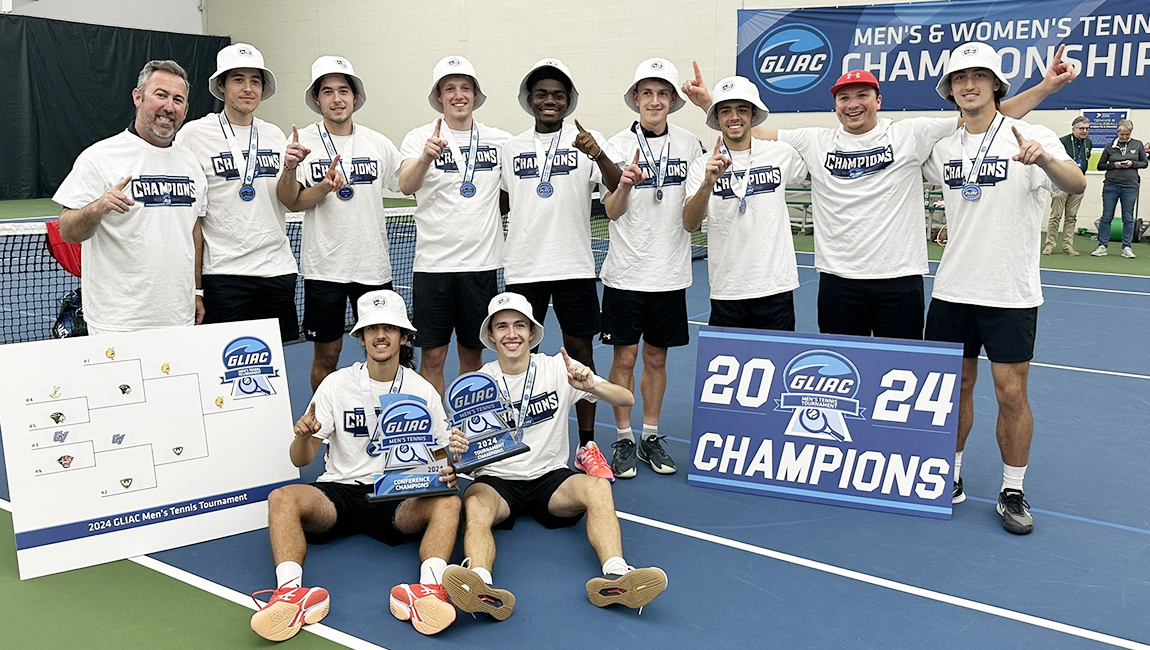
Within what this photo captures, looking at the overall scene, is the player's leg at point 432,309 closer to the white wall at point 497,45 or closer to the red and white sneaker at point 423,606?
the red and white sneaker at point 423,606

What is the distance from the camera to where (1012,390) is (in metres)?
4.79

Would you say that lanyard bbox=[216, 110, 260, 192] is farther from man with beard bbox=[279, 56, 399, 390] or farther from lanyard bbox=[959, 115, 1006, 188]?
lanyard bbox=[959, 115, 1006, 188]

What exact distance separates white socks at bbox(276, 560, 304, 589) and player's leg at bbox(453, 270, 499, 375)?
1951 millimetres

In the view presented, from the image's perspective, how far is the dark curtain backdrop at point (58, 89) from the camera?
2197 cm

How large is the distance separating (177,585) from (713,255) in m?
3.46

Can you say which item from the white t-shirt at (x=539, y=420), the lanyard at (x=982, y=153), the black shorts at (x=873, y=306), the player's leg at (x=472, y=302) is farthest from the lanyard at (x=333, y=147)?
the lanyard at (x=982, y=153)

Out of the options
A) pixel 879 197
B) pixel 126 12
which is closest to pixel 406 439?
pixel 879 197

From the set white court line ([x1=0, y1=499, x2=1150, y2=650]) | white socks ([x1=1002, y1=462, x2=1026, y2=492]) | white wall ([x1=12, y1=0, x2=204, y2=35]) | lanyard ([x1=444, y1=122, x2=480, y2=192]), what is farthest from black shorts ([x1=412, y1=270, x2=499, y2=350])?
white wall ([x1=12, y1=0, x2=204, y2=35])

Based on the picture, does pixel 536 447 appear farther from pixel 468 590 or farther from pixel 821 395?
pixel 821 395

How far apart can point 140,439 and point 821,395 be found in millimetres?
3656

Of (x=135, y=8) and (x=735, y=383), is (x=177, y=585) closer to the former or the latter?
(x=735, y=383)

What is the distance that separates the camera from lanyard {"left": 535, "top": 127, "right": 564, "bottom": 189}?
543cm

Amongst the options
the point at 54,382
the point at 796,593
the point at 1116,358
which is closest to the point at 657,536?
the point at 796,593

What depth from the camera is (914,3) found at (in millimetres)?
16234
